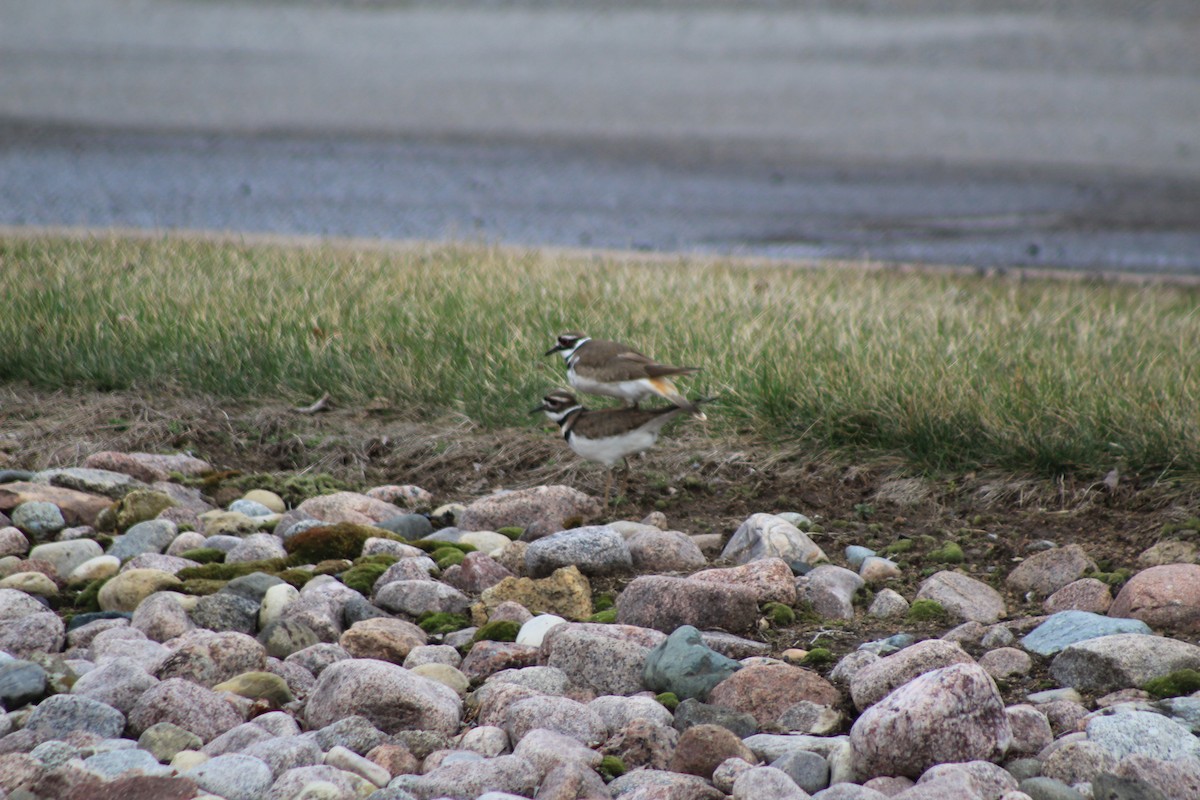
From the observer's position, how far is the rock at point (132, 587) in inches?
148

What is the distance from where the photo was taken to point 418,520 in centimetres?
453

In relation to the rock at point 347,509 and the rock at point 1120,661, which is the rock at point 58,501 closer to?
the rock at point 347,509

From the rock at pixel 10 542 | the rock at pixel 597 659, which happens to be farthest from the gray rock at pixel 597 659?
the rock at pixel 10 542

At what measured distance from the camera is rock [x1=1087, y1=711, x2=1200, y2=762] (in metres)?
2.69

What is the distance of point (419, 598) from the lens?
379 cm

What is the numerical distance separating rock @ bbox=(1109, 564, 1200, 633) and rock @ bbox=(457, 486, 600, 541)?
6.03 feet

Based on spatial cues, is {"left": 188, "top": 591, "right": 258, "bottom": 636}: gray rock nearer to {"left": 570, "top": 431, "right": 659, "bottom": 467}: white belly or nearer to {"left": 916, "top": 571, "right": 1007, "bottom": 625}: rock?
{"left": 570, "top": 431, "right": 659, "bottom": 467}: white belly

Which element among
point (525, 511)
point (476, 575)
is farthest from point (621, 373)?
point (476, 575)

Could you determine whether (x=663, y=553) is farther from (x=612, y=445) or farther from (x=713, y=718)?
(x=713, y=718)

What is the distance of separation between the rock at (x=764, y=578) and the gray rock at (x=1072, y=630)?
686mm

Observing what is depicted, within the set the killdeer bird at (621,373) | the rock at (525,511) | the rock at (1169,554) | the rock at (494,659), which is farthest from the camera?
the killdeer bird at (621,373)

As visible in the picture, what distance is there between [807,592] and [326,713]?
60.2 inches

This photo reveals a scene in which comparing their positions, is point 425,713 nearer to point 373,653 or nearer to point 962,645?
point 373,653

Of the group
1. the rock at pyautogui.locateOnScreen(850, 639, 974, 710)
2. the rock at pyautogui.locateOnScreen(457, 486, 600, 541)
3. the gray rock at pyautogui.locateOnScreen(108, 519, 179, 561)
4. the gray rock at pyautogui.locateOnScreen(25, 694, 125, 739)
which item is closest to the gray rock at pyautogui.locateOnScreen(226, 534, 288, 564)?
the gray rock at pyautogui.locateOnScreen(108, 519, 179, 561)
